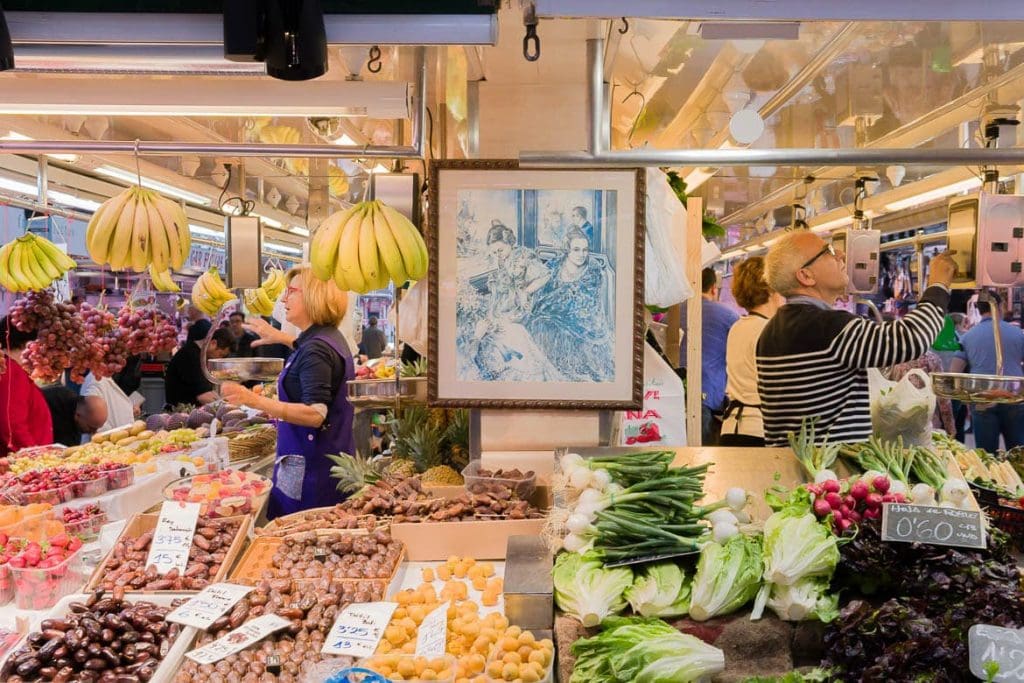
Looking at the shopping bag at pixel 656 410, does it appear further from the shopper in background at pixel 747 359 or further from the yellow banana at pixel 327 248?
the yellow banana at pixel 327 248

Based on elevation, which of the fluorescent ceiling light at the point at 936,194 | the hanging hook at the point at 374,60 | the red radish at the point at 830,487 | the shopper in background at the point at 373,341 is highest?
the fluorescent ceiling light at the point at 936,194

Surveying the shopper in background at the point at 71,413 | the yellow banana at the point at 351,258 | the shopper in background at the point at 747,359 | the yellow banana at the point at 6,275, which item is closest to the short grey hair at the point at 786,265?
the shopper in background at the point at 747,359

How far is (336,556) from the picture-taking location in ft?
9.86

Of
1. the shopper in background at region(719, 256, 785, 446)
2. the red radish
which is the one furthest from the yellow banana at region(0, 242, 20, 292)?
the red radish

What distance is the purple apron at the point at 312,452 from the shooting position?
4.39 metres

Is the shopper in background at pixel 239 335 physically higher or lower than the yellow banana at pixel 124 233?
lower

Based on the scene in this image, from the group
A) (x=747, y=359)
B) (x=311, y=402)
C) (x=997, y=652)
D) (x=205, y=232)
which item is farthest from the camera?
(x=205, y=232)

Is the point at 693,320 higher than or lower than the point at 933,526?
higher

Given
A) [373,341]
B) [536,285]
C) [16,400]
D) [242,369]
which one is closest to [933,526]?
[536,285]

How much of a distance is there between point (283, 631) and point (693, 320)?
3.04 metres

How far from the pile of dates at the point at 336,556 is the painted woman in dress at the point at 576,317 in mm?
1045

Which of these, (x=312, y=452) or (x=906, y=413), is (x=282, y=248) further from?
(x=906, y=413)

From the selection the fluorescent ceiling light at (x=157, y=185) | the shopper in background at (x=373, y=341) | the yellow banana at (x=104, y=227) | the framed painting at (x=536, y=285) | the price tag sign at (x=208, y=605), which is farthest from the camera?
the shopper in background at (x=373, y=341)

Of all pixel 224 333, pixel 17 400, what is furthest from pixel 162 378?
pixel 17 400
